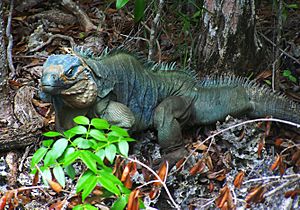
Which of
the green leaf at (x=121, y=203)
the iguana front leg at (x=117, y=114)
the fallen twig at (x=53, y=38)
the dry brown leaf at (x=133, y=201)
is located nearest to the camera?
the dry brown leaf at (x=133, y=201)

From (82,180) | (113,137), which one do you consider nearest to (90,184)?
(82,180)

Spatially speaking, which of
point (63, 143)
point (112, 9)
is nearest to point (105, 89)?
point (63, 143)

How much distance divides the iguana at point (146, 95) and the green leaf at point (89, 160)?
105cm

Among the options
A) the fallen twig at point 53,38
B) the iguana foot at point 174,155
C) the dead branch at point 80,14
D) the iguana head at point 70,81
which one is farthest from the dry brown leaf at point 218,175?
the dead branch at point 80,14

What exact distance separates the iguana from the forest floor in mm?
147

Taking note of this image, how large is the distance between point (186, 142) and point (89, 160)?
6.29 feet

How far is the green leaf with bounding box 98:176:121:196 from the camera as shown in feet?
8.53

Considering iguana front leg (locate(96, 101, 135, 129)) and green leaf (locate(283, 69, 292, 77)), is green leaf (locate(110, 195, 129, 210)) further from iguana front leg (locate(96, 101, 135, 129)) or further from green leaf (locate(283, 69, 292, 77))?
green leaf (locate(283, 69, 292, 77))

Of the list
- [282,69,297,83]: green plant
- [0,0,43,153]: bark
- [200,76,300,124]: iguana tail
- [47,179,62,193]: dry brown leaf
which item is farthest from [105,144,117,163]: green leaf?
[282,69,297,83]: green plant

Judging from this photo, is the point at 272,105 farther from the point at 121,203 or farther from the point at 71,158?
the point at 71,158

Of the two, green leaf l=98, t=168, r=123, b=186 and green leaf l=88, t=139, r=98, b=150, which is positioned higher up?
green leaf l=88, t=139, r=98, b=150

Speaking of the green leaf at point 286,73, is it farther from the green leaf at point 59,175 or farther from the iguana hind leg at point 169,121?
the green leaf at point 59,175

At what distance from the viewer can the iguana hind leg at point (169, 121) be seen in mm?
4164

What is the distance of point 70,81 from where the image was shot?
12.2ft
